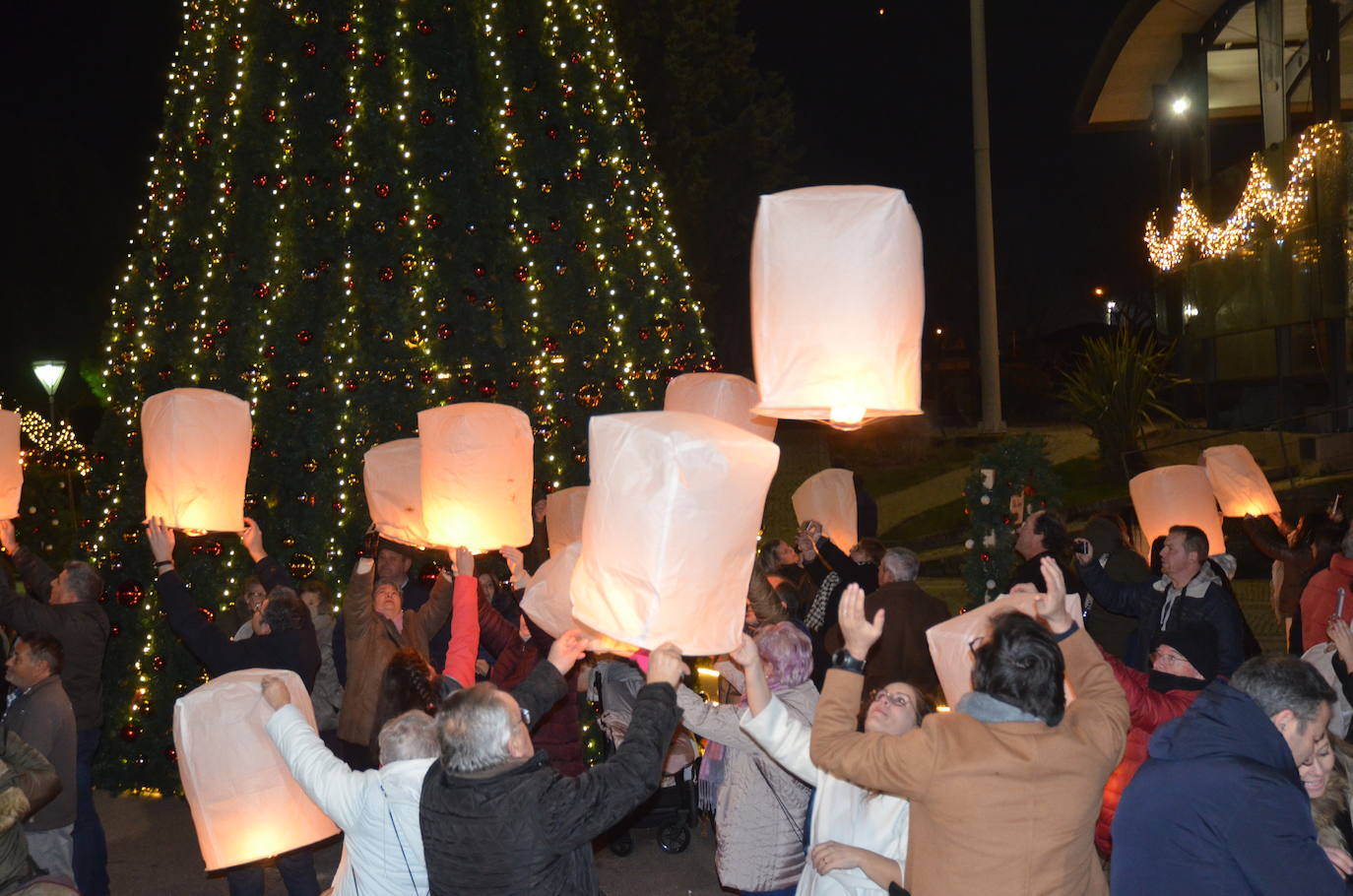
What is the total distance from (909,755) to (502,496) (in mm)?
3074

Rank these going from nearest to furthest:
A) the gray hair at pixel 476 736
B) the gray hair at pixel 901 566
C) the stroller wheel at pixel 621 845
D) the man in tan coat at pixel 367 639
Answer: the gray hair at pixel 476 736 < the man in tan coat at pixel 367 639 < the gray hair at pixel 901 566 < the stroller wheel at pixel 621 845

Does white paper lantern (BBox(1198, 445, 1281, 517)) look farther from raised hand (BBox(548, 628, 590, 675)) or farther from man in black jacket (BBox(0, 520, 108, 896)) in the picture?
man in black jacket (BBox(0, 520, 108, 896))

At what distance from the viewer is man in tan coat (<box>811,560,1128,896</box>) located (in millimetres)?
3221

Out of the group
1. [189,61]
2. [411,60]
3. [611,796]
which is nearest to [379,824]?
[611,796]

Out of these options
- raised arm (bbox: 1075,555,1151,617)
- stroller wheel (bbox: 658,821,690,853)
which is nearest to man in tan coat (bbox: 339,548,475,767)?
stroller wheel (bbox: 658,821,690,853)

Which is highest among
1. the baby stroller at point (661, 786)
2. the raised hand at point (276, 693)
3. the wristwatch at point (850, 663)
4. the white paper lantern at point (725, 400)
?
the white paper lantern at point (725, 400)

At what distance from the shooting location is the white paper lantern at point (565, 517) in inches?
286

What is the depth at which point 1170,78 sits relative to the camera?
24953mm

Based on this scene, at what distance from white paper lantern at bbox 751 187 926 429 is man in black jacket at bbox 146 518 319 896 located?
10.5 feet

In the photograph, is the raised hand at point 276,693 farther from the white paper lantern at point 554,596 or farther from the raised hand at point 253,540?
the raised hand at point 253,540

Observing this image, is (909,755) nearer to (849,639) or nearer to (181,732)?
(849,639)

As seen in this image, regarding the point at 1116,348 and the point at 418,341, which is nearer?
the point at 418,341

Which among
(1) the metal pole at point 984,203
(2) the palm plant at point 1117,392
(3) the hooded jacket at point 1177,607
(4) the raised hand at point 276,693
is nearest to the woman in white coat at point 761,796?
(4) the raised hand at point 276,693

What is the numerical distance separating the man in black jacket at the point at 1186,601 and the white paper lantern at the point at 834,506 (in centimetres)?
287
